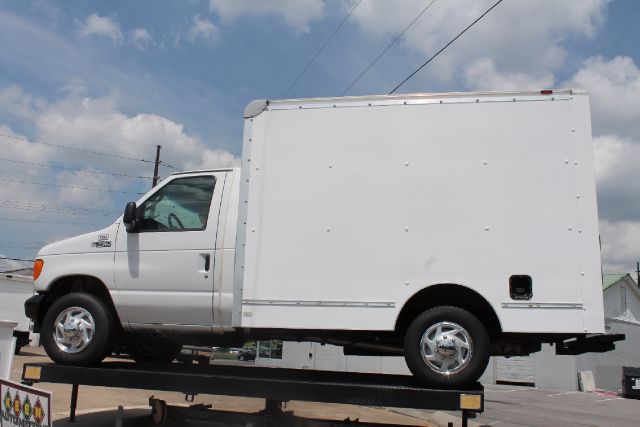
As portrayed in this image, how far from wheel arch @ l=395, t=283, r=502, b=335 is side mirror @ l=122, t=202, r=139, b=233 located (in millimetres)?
2721

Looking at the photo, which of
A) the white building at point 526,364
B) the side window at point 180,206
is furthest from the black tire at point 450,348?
the white building at point 526,364

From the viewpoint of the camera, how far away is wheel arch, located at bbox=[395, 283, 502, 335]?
4.91 m

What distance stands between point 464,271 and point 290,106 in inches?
85.4

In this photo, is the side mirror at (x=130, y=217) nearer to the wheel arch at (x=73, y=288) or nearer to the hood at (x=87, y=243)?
the hood at (x=87, y=243)

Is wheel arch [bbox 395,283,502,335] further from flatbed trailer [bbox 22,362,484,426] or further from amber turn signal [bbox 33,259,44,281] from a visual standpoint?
amber turn signal [bbox 33,259,44,281]

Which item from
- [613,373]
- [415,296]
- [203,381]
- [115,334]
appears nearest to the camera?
[415,296]

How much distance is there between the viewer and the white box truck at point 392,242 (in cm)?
476

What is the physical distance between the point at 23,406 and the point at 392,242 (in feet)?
10.9

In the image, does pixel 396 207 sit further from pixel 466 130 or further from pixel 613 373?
pixel 613 373

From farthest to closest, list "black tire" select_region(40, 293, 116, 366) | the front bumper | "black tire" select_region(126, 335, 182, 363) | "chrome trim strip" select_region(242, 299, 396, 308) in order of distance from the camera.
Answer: "black tire" select_region(126, 335, 182, 363) → the front bumper → "black tire" select_region(40, 293, 116, 366) → "chrome trim strip" select_region(242, 299, 396, 308)

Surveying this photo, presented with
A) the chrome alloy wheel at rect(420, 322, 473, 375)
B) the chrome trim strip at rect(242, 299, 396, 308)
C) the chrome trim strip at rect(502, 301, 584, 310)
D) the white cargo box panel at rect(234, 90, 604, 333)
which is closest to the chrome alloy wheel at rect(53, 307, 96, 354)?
the white cargo box panel at rect(234, 90, 604, 333)

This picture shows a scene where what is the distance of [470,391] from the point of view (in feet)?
15.4

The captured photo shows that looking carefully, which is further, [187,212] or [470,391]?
[187,212]

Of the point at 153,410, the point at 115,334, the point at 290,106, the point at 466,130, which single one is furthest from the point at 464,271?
the point at 153,410
